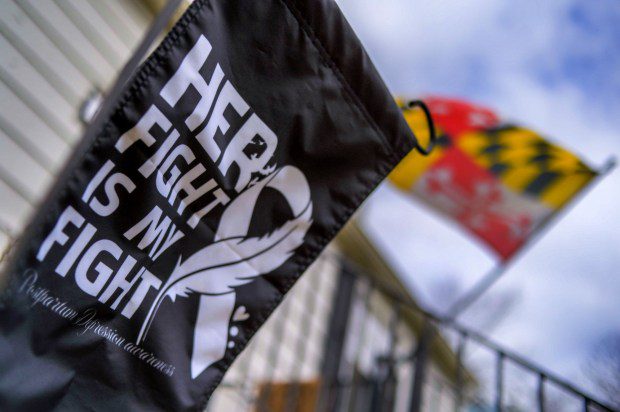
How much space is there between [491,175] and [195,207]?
4.48 meters

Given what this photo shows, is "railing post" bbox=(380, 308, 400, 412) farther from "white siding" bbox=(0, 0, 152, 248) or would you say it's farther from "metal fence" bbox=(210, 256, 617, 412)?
"white siding" bbox=(0, 0, 152, 248)

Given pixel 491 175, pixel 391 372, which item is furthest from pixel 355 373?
pixel 491 175

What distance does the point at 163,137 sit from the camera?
1.38 metres

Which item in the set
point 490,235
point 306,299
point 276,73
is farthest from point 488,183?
point 276,73

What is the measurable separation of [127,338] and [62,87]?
171cm

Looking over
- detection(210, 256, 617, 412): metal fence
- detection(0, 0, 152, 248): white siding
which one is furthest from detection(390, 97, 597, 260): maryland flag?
detection(0, 0, 152, 248): white siding

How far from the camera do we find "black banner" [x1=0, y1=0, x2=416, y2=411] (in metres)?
1.25

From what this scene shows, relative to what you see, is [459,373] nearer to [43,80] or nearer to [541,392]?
[541,392]

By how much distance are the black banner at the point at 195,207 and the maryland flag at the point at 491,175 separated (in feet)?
11.6

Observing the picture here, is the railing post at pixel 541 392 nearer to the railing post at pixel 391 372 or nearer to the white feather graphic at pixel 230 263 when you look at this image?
the railing post at pixel 391 372

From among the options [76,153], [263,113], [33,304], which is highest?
[76,153]

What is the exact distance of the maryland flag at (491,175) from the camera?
519 centimetres

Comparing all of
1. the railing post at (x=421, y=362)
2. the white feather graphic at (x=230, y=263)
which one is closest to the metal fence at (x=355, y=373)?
the railing post at (x=421, y=362)

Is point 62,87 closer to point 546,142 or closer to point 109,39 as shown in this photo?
point 109,39
